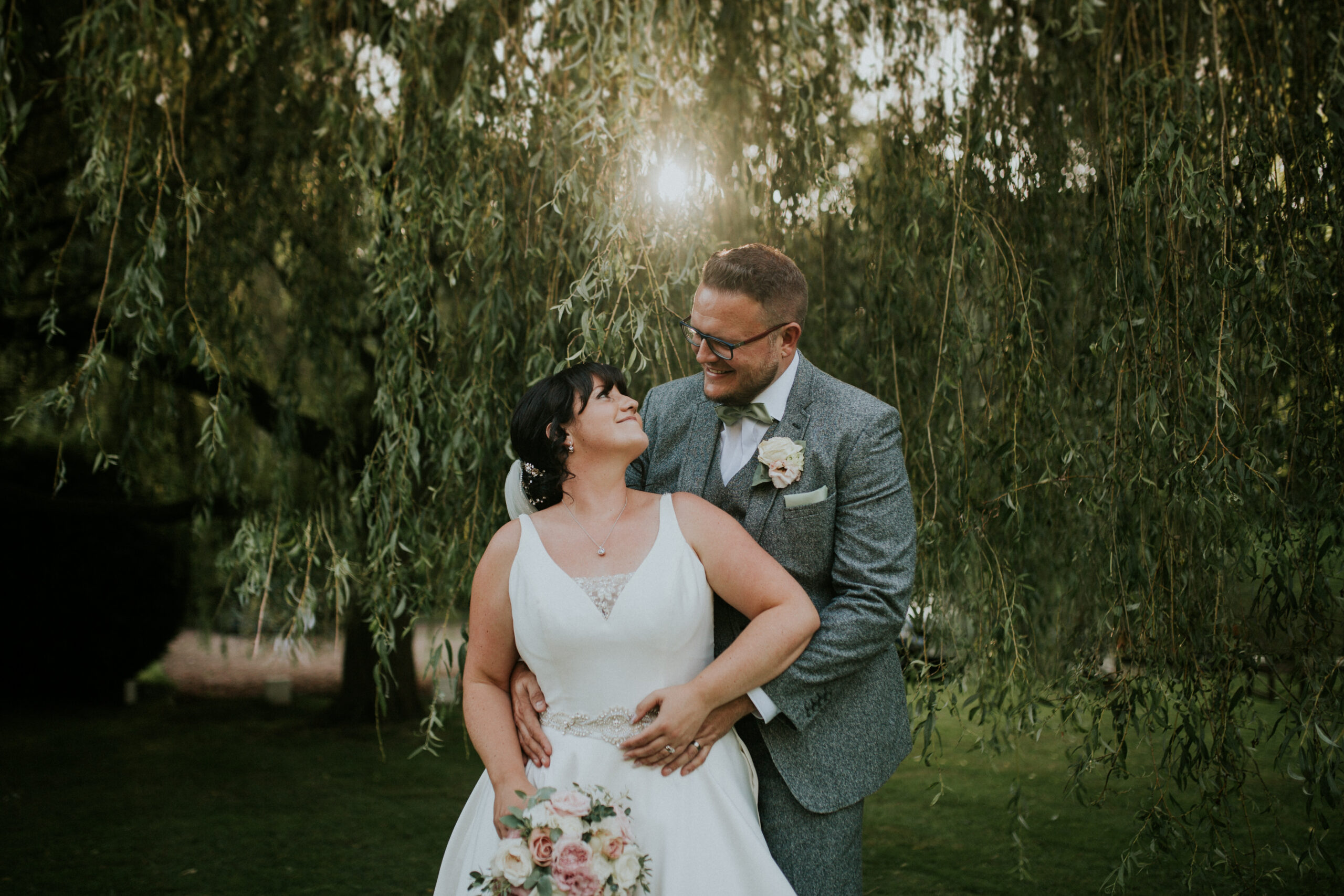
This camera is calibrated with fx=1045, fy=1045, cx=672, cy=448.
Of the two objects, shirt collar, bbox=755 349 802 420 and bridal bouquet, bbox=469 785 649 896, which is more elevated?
shirt collar, bbox=755 349 802 420

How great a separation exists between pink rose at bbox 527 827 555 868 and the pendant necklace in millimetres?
498

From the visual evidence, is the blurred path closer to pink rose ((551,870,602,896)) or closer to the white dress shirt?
the white dress shirt

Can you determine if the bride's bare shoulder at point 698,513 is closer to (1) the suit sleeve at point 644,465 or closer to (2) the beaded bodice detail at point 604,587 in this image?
(2) the beaded bodice detail at point 604,587

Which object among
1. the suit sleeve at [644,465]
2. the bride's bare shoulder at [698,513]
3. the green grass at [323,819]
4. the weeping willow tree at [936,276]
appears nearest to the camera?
the bride's bare shoulder at [698,513]

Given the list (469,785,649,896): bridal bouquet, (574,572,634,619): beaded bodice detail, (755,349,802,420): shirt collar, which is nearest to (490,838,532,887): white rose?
(469,785,649,896): bridal bouquet

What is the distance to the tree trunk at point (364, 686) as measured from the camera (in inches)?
280

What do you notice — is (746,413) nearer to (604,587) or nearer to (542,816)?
(604,587)

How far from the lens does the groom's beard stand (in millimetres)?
2029

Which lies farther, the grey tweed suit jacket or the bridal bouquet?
the grey tweed suit jacket

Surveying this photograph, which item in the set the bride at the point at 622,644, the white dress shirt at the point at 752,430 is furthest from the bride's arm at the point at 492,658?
the white dress shirt at the point at 752,430

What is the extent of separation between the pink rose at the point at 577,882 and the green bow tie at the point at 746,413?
35.2 inches

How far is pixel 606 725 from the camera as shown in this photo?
6.30ft

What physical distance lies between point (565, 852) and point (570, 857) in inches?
0.4

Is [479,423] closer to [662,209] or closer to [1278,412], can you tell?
[662,209]
